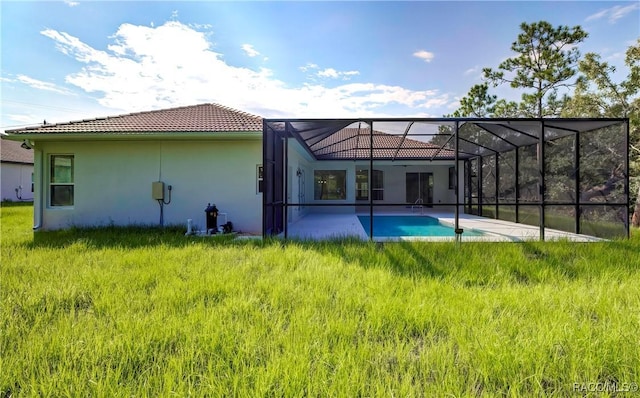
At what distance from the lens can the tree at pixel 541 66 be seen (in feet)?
49.8

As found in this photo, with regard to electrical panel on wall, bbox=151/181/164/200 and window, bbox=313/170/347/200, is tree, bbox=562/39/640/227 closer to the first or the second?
window, bbox=313/170/347/200

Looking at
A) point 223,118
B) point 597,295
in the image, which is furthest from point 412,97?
point 597,295

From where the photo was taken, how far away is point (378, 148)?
1364cm

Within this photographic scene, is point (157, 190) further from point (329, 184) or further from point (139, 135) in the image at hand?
point (329, 184)

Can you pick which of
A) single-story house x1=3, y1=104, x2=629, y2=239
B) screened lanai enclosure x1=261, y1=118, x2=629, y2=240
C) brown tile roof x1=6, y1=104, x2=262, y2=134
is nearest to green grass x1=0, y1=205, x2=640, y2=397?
screened lanai enclosure x1=261, y1=118, x2=629, y2=240

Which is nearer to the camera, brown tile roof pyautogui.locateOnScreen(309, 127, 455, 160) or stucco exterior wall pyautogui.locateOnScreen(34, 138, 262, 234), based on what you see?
stucco exterior wall pyautogui.locateOnScreen(34, 138, 262, 234)

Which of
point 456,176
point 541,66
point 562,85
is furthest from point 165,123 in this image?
point 562,85

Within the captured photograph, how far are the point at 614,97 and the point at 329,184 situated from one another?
12.3 m

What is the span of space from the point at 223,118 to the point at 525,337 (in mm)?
9273

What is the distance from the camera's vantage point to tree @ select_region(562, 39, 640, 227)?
33.4ft

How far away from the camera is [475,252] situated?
5332mm

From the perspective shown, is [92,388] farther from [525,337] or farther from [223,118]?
[223,118]

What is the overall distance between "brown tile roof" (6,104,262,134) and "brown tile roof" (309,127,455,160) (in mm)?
4280

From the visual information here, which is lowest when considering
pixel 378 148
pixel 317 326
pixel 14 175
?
pixel 317 326
